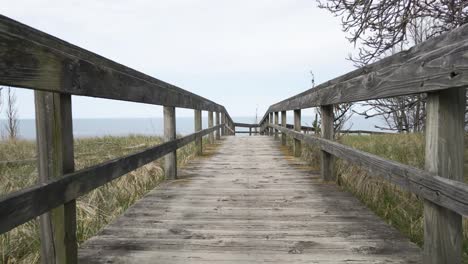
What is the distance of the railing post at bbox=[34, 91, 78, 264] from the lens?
5.55 feet

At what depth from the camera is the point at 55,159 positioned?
1717 mm

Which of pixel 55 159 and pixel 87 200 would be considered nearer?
pixel 55 159

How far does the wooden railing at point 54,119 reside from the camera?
130 centimetres

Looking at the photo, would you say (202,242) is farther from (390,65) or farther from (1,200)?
(390,65)

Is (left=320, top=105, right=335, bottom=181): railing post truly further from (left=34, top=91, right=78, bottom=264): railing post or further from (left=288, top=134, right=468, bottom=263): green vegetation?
(left=34, top=91, right=78, bottom=264): railing post

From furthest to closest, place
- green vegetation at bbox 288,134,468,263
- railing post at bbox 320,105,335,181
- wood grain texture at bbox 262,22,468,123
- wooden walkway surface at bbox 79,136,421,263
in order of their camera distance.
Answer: railing post at bbox 320,105,335,181, green vegetation at bbox 288,134,468,263, wooden walkway surface at bbox 79,136,421,263, wood grain texture at bbox 262,22,468,123

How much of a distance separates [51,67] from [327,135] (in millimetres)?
3223

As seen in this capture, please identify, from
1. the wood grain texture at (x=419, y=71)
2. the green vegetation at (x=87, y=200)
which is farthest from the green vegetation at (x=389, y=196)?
the green vegetation at (x=87, y=200)

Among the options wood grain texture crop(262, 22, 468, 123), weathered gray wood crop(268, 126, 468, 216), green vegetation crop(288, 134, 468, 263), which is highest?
wood grain texture crop(262, 22, 468, 123)

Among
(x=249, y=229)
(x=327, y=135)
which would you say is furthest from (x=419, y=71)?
(x=327, y=135)

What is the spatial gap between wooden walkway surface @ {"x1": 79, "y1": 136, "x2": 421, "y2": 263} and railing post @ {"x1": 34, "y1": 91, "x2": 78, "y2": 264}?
0.35 metres

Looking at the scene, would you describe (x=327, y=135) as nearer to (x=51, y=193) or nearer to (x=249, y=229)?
(x=249, y=229)

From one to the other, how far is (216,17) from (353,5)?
31.3 ft

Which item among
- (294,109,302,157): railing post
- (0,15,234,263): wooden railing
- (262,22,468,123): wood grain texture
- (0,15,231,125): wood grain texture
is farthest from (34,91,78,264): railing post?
(294,109,302,157): railing post
